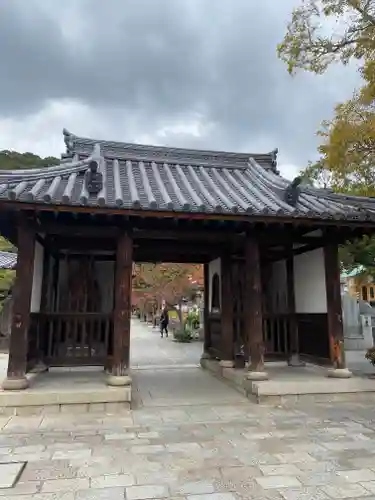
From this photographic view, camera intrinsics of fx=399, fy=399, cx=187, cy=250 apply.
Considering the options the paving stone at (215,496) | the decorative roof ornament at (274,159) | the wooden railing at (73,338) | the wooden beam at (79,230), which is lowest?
the paving stone at (215,496)

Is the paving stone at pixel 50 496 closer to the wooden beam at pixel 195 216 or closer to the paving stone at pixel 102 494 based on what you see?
the paving stone at pixel 102 494

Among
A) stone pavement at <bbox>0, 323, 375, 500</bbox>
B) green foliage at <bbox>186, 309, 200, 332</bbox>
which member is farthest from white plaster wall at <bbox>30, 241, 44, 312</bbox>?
green foliage at <bbox>186, 309, 200, 332</bbox>

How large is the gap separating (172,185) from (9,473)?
219 inches

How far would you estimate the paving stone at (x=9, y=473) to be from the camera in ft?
11.2

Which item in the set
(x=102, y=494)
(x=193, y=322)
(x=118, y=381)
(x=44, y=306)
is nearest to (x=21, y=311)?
(x=44, y=306)

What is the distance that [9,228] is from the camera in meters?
7.26

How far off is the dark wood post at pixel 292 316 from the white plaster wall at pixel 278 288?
0.18 meters

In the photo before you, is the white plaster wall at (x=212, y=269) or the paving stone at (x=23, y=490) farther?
the white plaster wall at (x=212, y=269)

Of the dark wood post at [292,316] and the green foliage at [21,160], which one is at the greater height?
the green foliage at [21,160]

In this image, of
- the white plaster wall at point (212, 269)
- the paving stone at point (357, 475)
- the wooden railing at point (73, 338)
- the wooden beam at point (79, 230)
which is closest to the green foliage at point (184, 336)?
the white plaster wall at point (212, 269)

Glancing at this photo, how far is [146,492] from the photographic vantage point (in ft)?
10.8

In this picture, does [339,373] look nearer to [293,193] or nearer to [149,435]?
[293,193]

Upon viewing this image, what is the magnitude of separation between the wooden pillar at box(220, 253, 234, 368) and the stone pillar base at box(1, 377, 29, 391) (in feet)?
13.3

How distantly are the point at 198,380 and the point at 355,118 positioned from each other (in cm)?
595
